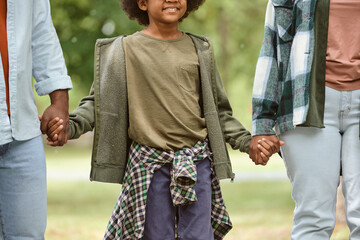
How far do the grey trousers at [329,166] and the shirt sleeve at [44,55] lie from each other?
1080mm

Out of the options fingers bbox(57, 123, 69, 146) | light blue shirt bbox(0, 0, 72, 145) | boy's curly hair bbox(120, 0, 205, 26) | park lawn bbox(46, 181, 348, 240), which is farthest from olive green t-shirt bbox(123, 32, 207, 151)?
park lawn bbox(46, 181, 348, 240)

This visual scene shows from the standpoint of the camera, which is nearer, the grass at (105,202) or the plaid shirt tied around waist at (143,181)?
the plaid shirt tied around waist at (143,181)

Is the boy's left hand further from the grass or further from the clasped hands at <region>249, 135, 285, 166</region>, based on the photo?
the grass

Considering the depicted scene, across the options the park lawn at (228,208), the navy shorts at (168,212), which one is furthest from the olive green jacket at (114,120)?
the park lawn at (228,208)

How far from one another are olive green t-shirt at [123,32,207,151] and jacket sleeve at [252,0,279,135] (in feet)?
0.97

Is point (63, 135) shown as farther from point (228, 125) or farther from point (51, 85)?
point (228, 125)

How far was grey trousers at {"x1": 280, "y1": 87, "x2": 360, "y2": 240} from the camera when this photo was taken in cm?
293

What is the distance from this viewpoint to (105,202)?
913cm

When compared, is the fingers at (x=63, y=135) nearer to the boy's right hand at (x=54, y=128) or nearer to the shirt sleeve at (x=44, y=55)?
the boy's right hand at (x=54, y=128)

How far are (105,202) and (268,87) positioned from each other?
20.6ft

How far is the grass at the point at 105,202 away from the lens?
21.1 ft

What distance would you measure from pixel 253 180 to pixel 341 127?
7601 mm

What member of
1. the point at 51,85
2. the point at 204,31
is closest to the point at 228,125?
the point at 51,85

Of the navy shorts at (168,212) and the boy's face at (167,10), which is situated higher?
the boy's face at (167,10)
